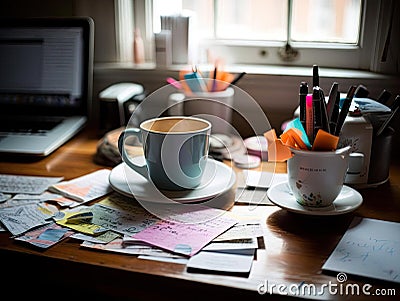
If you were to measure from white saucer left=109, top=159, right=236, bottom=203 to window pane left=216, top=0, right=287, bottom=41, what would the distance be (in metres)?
0.54

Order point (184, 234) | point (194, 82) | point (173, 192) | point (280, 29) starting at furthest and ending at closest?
point (280, 29)
point (194, 82)
point (173, 192)
point (184, 234)

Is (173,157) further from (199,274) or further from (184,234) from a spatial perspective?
(199,274)

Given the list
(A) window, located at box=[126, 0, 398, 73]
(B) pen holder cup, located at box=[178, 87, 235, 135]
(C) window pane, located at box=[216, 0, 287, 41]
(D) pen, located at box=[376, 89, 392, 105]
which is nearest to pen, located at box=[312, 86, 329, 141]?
(D) pen, located at box=[376, 89, 392, 105]

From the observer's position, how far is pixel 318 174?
80 centimetres

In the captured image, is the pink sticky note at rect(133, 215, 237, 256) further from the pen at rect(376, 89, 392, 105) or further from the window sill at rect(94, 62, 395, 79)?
the window sill at rect(94, 62, 395, 79)

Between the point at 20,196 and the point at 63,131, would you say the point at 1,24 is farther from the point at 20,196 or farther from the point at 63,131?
the point at 20,196

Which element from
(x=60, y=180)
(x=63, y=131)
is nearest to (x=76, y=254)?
(x=60, y=180)

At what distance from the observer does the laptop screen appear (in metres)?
1.27

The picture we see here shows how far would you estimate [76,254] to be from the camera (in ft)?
2.42

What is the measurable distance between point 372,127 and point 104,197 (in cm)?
50

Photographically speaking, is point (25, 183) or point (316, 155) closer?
point (316, 155)

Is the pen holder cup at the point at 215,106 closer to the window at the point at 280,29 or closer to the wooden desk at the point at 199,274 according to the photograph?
the window at the point at 280,29

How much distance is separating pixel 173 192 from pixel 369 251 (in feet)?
1.11

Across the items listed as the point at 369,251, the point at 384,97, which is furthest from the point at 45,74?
the point at 369,251
